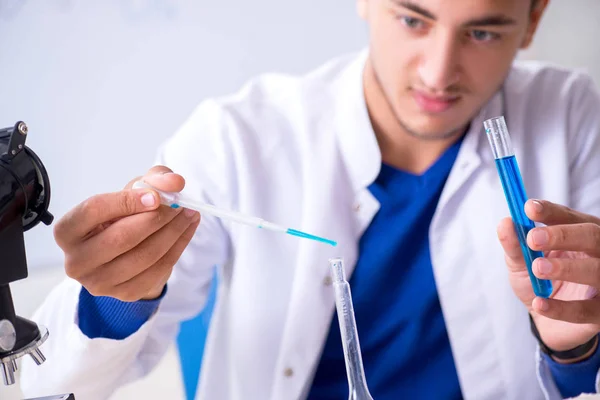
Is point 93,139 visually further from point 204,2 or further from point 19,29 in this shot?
point 204,2

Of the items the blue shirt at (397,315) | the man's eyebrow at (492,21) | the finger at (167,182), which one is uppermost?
the man's eyebrow at (492,21)

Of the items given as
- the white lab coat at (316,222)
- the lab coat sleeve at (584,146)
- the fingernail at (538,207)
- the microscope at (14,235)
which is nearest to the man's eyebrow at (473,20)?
the white lab coat at (316,222)

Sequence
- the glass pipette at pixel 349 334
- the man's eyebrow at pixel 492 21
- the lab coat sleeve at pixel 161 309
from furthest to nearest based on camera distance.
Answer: the man's eyebrow at pixel 492 21 < the lab coat sleeve at pixel 161 309 < the glass pipette at pixel 349 334

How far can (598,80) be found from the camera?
2.25 metres

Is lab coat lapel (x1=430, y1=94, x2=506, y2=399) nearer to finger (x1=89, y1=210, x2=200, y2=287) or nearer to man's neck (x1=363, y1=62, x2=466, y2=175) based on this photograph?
man's neck (x1=363, y1=62, x2=466, y2=175)

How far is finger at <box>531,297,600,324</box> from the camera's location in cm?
86

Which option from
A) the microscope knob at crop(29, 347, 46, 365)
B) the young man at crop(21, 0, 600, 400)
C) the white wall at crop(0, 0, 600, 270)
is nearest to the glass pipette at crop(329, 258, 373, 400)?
the microscope knob at crop(29, 347, 46, 365)

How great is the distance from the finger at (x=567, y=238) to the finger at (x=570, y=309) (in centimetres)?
7

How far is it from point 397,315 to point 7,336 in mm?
812

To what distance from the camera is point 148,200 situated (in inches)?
31.3

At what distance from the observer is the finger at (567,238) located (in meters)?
0.82

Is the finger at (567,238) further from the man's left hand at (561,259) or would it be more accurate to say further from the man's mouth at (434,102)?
the man's mouth at (434,102)

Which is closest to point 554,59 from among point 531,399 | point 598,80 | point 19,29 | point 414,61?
point 598,80

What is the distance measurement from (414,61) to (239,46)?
35.8 inches
